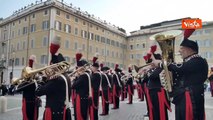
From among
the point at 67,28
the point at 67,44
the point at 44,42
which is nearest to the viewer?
the point at 44,42

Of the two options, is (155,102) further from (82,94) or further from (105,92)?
(105,92)

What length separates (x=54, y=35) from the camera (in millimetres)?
42375

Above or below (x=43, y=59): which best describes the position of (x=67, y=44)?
above

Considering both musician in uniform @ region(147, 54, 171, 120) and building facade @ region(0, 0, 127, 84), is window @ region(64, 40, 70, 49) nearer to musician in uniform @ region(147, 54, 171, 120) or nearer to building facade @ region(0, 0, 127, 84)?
building facade @ region(0, 0, 127, 84)

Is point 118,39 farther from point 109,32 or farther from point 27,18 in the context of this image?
point 27,18

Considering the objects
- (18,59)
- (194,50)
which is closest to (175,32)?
(194,50)

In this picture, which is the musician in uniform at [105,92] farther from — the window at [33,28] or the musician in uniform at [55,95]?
the window at [33,28]

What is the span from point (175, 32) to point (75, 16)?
45.6 meters

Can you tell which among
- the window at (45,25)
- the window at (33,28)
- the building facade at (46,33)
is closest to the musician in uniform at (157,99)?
the building facade at (46,33)

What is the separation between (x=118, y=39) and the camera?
68.3 meters

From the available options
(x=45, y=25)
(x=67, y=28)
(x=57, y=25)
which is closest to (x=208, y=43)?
(x=67, y=28)

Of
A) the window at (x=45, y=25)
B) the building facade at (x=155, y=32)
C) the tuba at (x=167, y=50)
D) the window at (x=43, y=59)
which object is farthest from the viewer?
the building facade at (x=155, y=32)

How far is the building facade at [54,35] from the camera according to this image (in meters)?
45.3

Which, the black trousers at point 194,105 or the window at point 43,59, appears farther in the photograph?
the window at point 43,59
